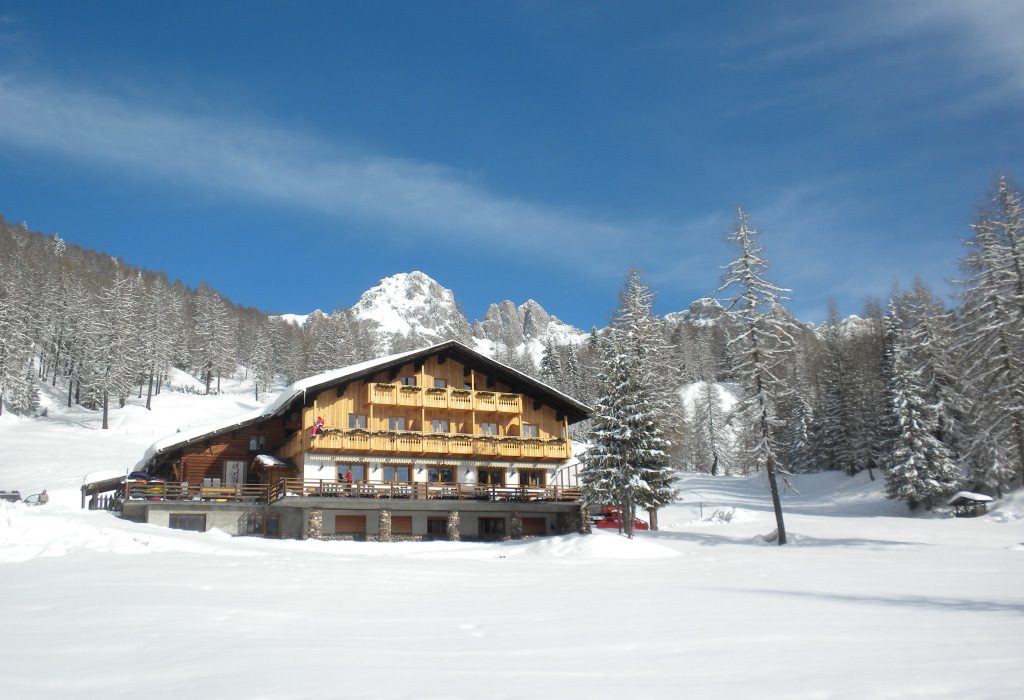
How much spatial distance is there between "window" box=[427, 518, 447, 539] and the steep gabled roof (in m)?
8.31

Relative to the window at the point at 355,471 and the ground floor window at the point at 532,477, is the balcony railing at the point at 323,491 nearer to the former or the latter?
the window at the point at 355,471

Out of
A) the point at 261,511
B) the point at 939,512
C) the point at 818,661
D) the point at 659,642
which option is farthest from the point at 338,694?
the point at 939,512

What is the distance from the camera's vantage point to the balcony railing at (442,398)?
38.0 m

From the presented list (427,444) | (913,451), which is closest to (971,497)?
(913,451)

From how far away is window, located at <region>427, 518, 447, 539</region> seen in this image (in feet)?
121

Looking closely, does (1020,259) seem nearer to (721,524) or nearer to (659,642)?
(721,524)

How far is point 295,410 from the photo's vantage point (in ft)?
132

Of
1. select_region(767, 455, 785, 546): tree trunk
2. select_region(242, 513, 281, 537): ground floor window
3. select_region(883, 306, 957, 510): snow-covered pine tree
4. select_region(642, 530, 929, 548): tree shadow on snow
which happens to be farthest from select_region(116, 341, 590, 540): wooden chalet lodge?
select_region(883, 306, 957, 510): snow-covered pine tree

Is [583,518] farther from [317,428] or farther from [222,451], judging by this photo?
[222,451]

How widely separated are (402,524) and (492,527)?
4.82 metres

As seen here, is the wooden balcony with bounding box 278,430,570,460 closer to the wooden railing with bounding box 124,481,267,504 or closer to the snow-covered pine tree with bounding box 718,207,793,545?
the wooden railing with bounding box 124,481,267,504

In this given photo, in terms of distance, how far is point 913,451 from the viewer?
48.8 meters

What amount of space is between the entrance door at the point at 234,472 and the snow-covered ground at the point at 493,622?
12691 millimetres

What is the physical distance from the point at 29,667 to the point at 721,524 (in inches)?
1701
